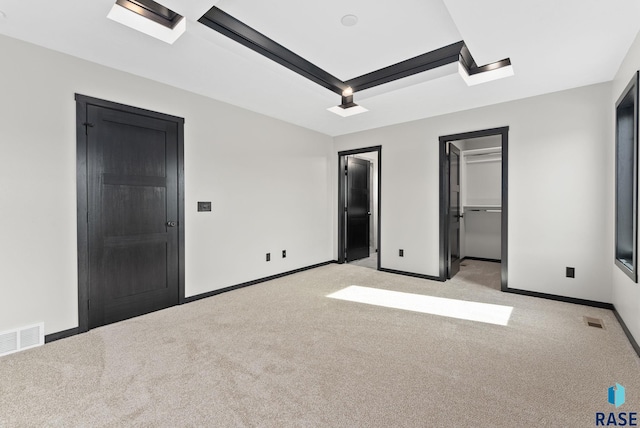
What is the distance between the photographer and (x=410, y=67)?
2.98m

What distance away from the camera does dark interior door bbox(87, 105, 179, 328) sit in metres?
2.71

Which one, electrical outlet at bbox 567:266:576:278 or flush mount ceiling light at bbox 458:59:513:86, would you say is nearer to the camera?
flush mount ceiling light at bbox 458:59:513:86

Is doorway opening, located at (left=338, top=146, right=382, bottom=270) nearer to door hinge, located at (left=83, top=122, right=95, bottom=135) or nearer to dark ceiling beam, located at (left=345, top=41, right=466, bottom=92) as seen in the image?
dark ceiling beam, located at (left=345, top=41, right=466, bottom=92)

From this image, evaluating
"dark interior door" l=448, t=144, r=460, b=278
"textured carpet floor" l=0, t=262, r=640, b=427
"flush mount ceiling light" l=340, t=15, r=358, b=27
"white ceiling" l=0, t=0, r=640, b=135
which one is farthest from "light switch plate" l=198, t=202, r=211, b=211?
"dark interior door" l=448, t=144, r=460, b=278

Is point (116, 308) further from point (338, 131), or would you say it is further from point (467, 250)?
point (467, 250)

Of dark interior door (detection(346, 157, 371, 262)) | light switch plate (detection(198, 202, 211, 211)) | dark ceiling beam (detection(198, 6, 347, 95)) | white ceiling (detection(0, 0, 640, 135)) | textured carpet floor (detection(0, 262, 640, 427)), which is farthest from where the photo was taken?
dark interior door (detection(346, 157, 371, 262))

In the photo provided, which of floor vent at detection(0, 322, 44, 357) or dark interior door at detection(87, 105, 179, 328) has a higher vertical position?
dark interior door at detection(87, 105, 179, 328)

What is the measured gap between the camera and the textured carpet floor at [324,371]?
1566 mm

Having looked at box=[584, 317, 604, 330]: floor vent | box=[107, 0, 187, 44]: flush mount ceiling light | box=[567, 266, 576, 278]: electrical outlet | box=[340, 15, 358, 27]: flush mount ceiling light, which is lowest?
box=[584, 317, 604, 330]: floor vent

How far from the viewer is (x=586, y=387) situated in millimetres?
1785

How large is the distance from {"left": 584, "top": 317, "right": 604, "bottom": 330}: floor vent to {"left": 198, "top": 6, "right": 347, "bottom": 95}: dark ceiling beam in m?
3.62

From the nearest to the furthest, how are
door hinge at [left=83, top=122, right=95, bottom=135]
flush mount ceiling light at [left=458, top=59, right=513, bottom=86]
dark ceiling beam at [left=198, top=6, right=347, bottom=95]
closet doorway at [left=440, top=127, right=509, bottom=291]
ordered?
dark ceiling beam at [left=198, top=6, right=347, bottom=95]
door hinge at [left=83, top=122, right=95, bottom=135]
flush mount ceiling light at [left=458, top=59, right=513, bottom=86]
closet doorway at [left=440, top=127, right=509, bottom=291]

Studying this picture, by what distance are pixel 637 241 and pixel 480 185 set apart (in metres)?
3.72

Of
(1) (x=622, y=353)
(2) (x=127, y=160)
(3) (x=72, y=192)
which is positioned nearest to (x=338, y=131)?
(2) (x=127, y=160)
